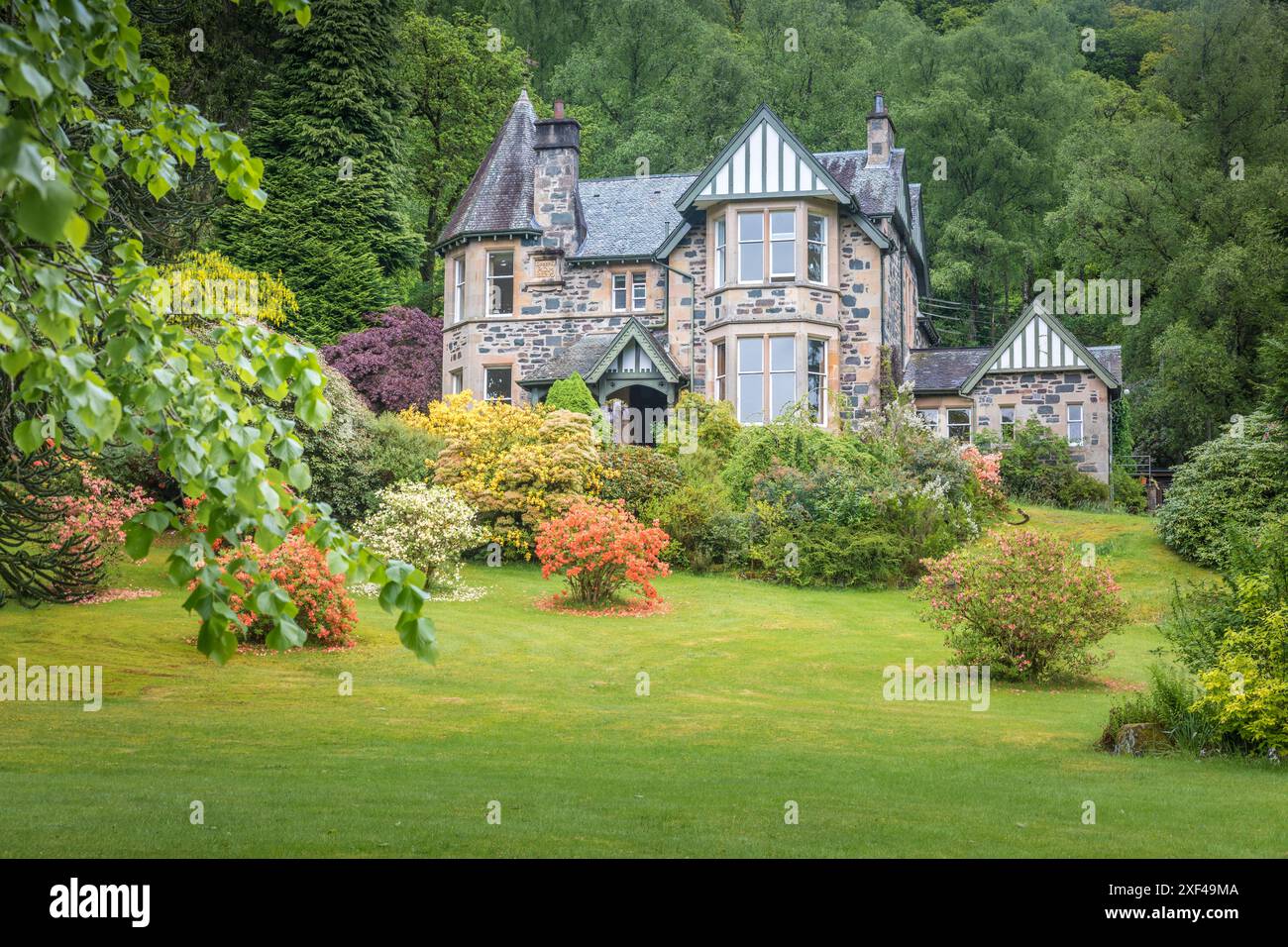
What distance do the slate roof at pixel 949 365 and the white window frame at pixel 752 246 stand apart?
756cm

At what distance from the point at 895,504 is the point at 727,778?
1687cm

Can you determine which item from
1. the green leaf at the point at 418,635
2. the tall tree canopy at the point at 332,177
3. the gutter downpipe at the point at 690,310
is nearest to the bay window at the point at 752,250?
the gutter downpipe at the point at 690,310

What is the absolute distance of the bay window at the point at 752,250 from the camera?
34.8m

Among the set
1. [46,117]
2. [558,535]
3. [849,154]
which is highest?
[849,154]

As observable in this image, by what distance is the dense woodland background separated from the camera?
40969mm

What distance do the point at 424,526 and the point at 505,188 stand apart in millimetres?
19850

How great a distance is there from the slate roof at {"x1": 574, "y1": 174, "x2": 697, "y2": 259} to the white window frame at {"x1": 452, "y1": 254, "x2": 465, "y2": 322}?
4.10 metres

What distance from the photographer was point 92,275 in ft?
18.2

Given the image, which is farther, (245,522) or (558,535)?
(558,535)

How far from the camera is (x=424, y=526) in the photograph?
23.5m

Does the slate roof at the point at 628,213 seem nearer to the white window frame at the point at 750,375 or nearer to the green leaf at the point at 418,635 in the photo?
the white window frame at the point at 750,375
